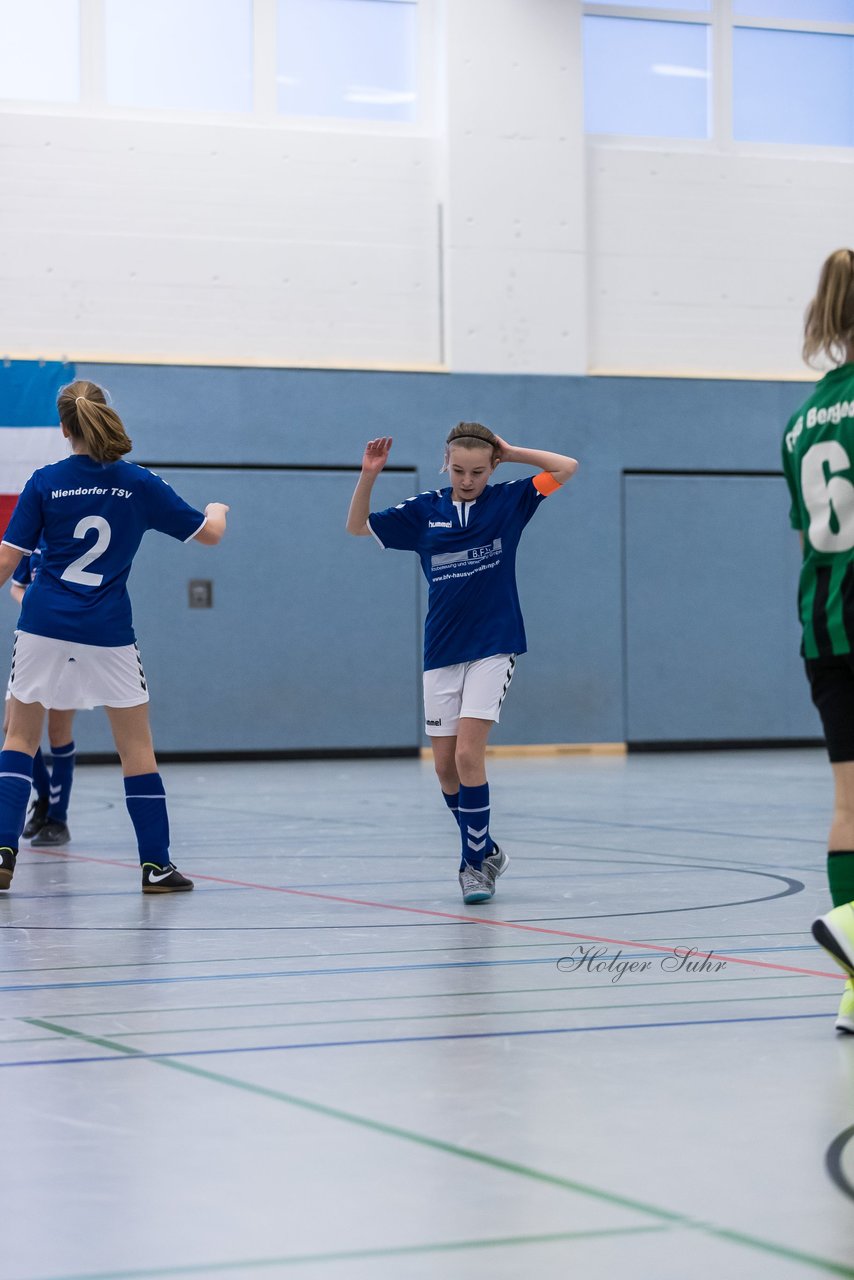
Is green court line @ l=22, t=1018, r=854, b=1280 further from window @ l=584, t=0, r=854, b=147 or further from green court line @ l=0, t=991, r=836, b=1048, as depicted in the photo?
→ window @ l=584, t=0, r=854, b=147

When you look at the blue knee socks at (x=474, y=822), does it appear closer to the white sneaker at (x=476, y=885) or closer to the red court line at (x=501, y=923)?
the white sneaker at (x=476, y=885)

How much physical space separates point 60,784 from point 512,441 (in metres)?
8.70

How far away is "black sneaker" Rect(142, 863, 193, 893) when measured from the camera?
588 cm

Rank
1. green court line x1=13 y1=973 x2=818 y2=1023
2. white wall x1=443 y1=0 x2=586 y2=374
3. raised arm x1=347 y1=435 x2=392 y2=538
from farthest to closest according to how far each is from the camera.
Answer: white wall x1=443 y1=0 x2=586 y2=374
raised arm x1=347 y1=435 x2=392 y2=538
green court line x1=13 y1=973 x2=818 y2=1023

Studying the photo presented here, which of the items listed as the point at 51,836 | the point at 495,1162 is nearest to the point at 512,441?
the point at 51,836

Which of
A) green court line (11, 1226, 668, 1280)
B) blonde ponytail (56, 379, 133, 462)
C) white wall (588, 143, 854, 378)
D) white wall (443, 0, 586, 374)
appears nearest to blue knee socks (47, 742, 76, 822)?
blonde ponytail (56, 379, 133, 462)

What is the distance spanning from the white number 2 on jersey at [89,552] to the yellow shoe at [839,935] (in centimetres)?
329

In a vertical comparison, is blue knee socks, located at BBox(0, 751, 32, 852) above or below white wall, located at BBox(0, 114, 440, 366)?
below

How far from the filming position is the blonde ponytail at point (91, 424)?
19.2 ft

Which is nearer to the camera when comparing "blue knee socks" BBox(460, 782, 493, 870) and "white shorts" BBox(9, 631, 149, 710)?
"blue knee socks" BBox(460, 782, 493, 870)

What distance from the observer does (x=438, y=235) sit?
1579cm

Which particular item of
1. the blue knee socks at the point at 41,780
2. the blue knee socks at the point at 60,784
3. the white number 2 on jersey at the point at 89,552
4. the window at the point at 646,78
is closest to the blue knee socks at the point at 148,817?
the white number 2 on jersey at the point at 89,552

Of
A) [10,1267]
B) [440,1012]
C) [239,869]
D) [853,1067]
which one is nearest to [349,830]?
[239,869]

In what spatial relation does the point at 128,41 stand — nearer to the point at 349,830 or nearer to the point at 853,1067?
the point at 349,830
